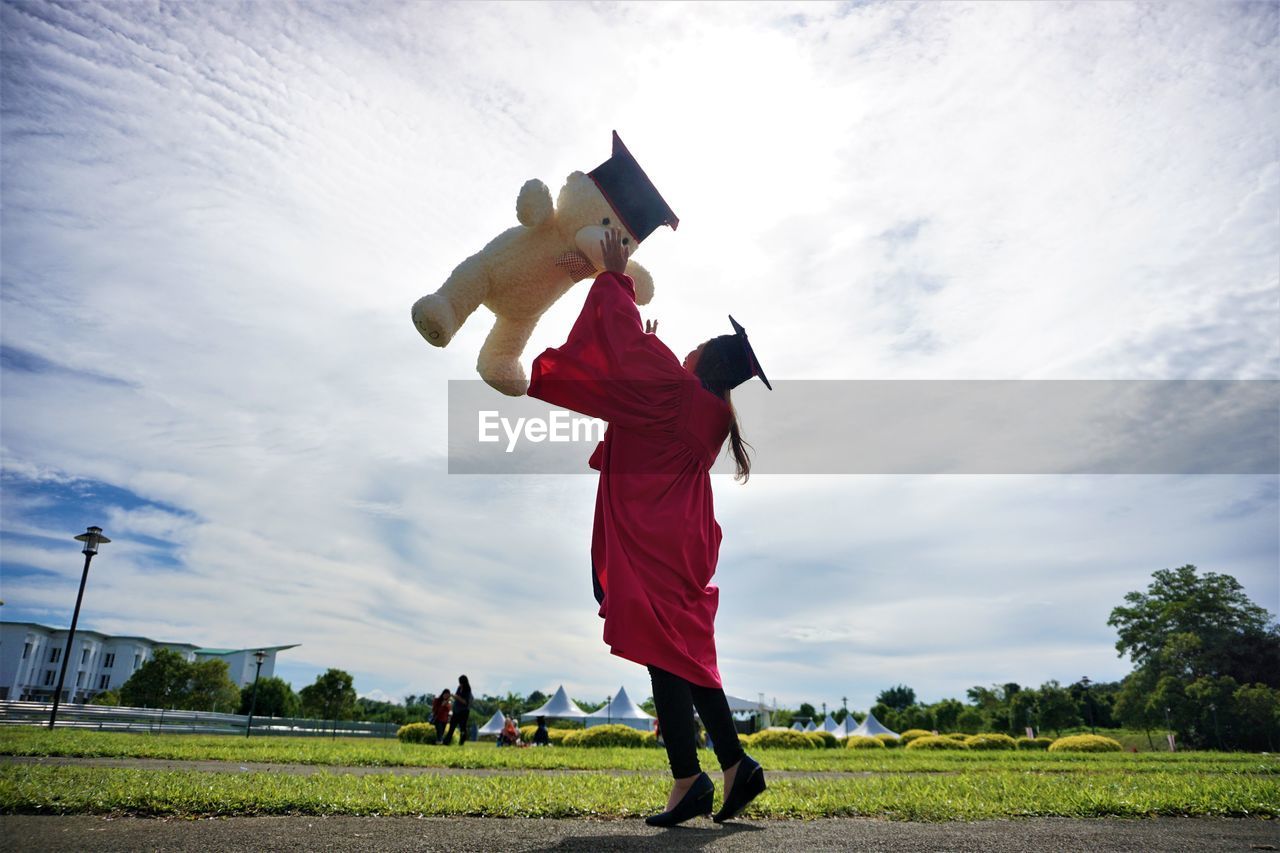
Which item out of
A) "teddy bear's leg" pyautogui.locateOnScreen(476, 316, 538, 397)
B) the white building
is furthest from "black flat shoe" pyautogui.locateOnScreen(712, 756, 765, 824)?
the white building

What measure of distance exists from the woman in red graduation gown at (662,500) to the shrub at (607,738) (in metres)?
13.9

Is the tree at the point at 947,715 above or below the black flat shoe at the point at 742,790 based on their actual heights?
below

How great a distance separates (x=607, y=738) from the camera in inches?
628

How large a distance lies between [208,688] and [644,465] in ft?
184

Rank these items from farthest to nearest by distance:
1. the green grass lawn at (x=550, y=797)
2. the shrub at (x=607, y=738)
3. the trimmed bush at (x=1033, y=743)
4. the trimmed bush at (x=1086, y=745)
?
the trimmed bush at (x=1033, y=743) → the trimmed bush at (x=1086, y=745) → the shrub at (x=607, y=738) → the green grass lawn at (x=550, y=797)

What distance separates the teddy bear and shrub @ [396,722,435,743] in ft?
54.6

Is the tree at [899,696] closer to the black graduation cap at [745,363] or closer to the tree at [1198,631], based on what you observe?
the tree at [1198,631]

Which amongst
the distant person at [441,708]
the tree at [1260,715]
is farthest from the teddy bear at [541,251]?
the tree at [1260,715]

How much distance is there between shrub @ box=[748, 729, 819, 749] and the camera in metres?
17.5

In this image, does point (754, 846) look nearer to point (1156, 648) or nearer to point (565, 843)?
point (565, 843)

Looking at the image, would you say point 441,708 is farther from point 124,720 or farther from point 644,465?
point 644,465

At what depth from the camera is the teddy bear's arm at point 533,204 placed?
379 centimetres

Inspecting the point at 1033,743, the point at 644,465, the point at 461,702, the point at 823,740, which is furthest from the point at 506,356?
the point at 1033,743

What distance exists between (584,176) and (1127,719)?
1804 inches
